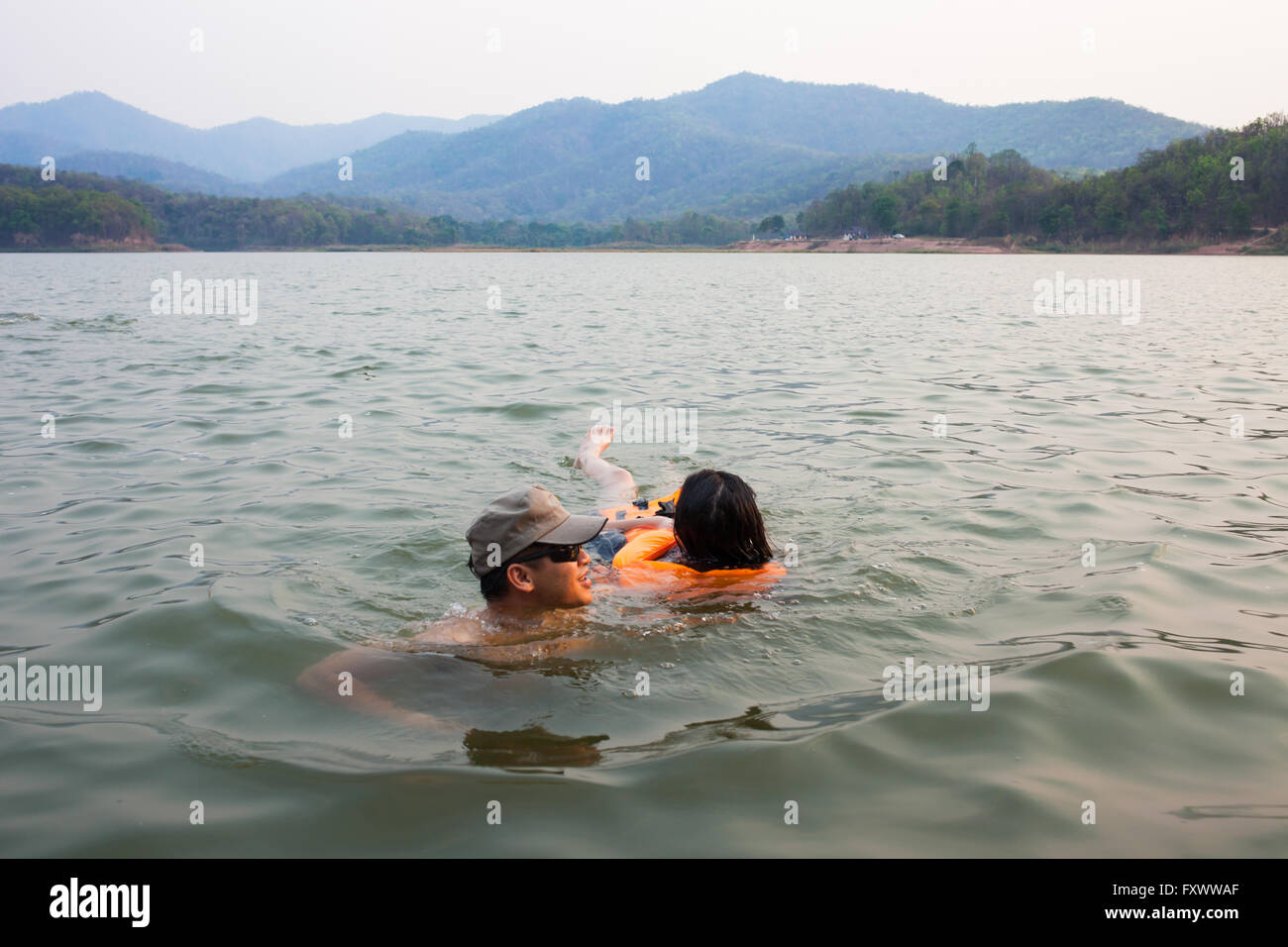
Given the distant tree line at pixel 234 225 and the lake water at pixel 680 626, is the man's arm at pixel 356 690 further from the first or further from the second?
the distant tree line at pixel 234 225

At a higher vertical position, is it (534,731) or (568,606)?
(568,606)

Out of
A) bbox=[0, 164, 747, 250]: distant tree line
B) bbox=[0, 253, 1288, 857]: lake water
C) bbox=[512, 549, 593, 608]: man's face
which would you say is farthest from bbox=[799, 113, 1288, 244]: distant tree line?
bbox=[512, 549, 593, 608]: man's face

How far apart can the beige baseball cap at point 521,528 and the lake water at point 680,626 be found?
66 centimetres

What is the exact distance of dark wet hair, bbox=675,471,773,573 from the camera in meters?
5.41

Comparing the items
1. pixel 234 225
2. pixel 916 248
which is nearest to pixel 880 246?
pixel 916 248

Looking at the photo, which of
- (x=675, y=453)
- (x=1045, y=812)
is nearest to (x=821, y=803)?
(x=1045, y=812)

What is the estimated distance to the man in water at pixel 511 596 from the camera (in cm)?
436

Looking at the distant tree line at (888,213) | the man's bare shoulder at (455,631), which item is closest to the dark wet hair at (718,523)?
the man's bare shoulder at (455,631)

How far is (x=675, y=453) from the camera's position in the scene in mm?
9625

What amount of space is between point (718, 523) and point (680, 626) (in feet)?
2.28

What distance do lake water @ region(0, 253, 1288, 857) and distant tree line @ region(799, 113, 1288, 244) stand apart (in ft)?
221

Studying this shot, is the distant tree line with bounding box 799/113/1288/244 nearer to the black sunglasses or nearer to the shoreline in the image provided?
the shoreline
